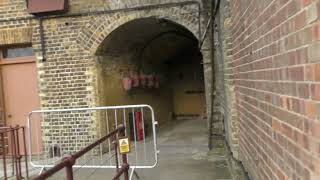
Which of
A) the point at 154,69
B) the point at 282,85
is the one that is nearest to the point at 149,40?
the point at 154,69

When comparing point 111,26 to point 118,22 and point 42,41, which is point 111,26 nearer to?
point 118,22

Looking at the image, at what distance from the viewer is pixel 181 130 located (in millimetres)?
15984

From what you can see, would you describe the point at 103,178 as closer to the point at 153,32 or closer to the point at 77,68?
the point at 77,68

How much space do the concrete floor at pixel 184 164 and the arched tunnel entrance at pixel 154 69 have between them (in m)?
1.85

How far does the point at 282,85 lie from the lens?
3068 mm

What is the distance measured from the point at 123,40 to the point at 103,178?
5265 millimetres

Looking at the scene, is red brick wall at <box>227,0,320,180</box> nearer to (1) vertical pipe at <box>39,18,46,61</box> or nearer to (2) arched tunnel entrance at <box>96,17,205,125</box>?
(2) arched tunnel entrance at <box>96,17,205,125</box>

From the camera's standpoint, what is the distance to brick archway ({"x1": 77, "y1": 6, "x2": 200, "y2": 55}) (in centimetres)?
1143

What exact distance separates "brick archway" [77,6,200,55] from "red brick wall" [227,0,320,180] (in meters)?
6.12

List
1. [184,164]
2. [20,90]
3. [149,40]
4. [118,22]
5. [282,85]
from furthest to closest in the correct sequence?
[149,40] < [20,90] < [118,22] < [184,164] < [282,85]

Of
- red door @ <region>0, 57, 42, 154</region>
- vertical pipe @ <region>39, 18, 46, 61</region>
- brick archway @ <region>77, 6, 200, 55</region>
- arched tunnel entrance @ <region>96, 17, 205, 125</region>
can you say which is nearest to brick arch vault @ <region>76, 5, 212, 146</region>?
brick archway @ <region>77, 6, 200, 55</region>

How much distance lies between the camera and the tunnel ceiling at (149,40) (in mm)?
12172

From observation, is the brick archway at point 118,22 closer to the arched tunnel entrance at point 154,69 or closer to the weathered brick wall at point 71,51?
the weathered brick wall at point 71,51

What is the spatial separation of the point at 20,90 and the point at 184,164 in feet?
16.5
